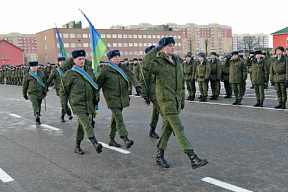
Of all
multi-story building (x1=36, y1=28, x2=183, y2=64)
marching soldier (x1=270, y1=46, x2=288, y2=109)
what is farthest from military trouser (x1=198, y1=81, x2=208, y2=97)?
multi-story building (x1=36, y1=28, x2=183, y2=64)

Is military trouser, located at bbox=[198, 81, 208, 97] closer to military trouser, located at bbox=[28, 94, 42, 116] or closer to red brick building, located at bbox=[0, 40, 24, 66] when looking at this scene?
military trouser, located at bbox=[28, 94, 42, 116]

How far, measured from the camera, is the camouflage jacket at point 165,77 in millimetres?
4980

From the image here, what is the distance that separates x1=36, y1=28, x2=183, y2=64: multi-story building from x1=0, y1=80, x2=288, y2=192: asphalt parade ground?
3439 inches

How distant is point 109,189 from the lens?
4336 mm

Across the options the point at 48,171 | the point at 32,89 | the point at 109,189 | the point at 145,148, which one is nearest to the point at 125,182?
the point at 109,189

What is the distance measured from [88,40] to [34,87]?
306ft

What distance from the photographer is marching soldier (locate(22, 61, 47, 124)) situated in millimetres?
9828

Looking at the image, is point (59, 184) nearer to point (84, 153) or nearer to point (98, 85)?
point (84, 153)

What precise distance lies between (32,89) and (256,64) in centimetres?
764

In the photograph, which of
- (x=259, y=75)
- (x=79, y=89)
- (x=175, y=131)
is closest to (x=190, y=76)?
(x=259, y=75)

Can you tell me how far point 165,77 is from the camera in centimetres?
500

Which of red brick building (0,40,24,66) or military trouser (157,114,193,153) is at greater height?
red brick building (0,40,24,66)

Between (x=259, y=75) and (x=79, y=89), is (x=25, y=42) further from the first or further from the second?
(x=79, y=89)

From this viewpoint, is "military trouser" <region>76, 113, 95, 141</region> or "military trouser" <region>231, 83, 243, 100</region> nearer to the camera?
"military trouser" <region>76, 113, 95, 141</region>
